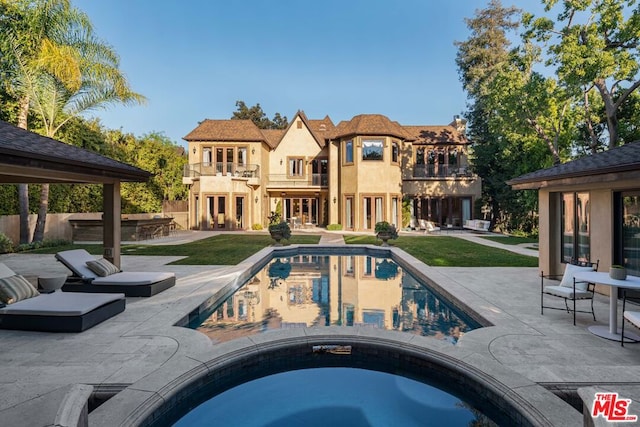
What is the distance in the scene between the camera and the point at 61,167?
258 inches

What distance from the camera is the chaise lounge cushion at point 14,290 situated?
5.68 m

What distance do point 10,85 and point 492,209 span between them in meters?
31.1

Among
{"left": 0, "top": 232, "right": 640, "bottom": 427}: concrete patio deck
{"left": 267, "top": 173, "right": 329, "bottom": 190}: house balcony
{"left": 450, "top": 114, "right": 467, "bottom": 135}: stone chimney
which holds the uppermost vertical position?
{"left": 450, "top": 114, "right": 467, "bottom": 135}: stone chimney

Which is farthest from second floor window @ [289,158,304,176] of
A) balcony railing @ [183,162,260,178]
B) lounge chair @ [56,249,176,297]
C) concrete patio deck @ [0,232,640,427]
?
concrete patio deck @ [0,232,640,427]

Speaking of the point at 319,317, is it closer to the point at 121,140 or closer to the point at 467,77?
the point at 121,140

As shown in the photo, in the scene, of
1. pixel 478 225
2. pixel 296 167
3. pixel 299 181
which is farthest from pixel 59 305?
pixel 478 225

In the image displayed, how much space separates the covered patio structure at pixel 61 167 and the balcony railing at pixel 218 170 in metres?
16.1

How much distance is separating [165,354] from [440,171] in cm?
2582

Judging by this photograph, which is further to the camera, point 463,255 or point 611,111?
point 611,111

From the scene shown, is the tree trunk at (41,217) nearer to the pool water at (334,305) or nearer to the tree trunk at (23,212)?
the tree trunk at (23,212)

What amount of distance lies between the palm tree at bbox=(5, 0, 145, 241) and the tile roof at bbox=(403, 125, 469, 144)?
→ 794 inches

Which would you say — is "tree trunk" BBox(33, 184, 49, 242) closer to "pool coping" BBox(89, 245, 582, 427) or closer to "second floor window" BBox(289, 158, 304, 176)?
"pool coping" BBox(89, 245, 582, 427)

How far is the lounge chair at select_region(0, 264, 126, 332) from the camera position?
537 cm

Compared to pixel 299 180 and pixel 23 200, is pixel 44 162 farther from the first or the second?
pixel 299 180
